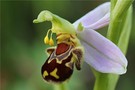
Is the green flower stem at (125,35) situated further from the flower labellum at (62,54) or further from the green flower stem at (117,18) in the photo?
the flower labellum at (62,54)

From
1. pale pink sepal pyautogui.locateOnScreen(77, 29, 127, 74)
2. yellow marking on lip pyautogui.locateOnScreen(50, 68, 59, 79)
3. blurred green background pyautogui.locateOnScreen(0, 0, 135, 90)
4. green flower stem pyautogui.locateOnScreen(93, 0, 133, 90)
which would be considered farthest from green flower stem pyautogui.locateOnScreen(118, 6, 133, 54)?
blurred green background pyautogui.locateOnScreen(0, 0, 135, 90)

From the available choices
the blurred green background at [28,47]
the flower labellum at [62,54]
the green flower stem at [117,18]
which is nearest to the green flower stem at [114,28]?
the green flower stem at [117,18]

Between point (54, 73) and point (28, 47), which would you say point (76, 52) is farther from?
point (28, 47)

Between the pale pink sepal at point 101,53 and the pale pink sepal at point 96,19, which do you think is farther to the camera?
the pale pink sepal at point 96,19

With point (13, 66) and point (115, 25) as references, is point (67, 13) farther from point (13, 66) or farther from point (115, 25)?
point (115, 25)

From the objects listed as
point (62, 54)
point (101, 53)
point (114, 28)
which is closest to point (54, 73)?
point (62, 54)

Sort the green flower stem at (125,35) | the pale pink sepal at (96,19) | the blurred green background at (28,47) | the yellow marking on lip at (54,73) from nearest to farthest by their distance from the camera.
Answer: the yellow marking on lip at (54,73)
the pale pink sepal at (96,19)
the green flower stem at (125,35)
the blurred green background at (28,47)
